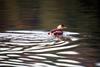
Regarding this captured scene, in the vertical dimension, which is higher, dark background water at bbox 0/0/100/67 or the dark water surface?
dark background water at bbox 0/0/100/67

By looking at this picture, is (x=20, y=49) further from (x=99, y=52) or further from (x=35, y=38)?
(x=99, y=52)

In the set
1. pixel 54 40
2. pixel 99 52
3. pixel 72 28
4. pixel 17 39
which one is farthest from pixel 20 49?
pixel 99 52

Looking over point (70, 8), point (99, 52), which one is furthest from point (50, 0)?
point (99, 52)

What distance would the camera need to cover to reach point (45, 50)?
120 cm

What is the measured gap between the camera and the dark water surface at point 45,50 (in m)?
1.11

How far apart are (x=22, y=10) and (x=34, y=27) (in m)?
0.12

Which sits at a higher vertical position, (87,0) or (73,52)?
(87,0)

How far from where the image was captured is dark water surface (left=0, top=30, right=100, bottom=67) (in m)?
1.11

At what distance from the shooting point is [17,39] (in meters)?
1.26

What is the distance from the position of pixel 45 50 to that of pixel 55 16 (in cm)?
19

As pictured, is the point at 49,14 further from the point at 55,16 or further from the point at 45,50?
the point at 45,50

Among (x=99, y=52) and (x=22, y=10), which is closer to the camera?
(x=99, y=52)

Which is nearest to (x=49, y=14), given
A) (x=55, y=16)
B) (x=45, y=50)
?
(x=55, y=16)

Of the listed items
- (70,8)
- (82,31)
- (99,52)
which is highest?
(70,8)
